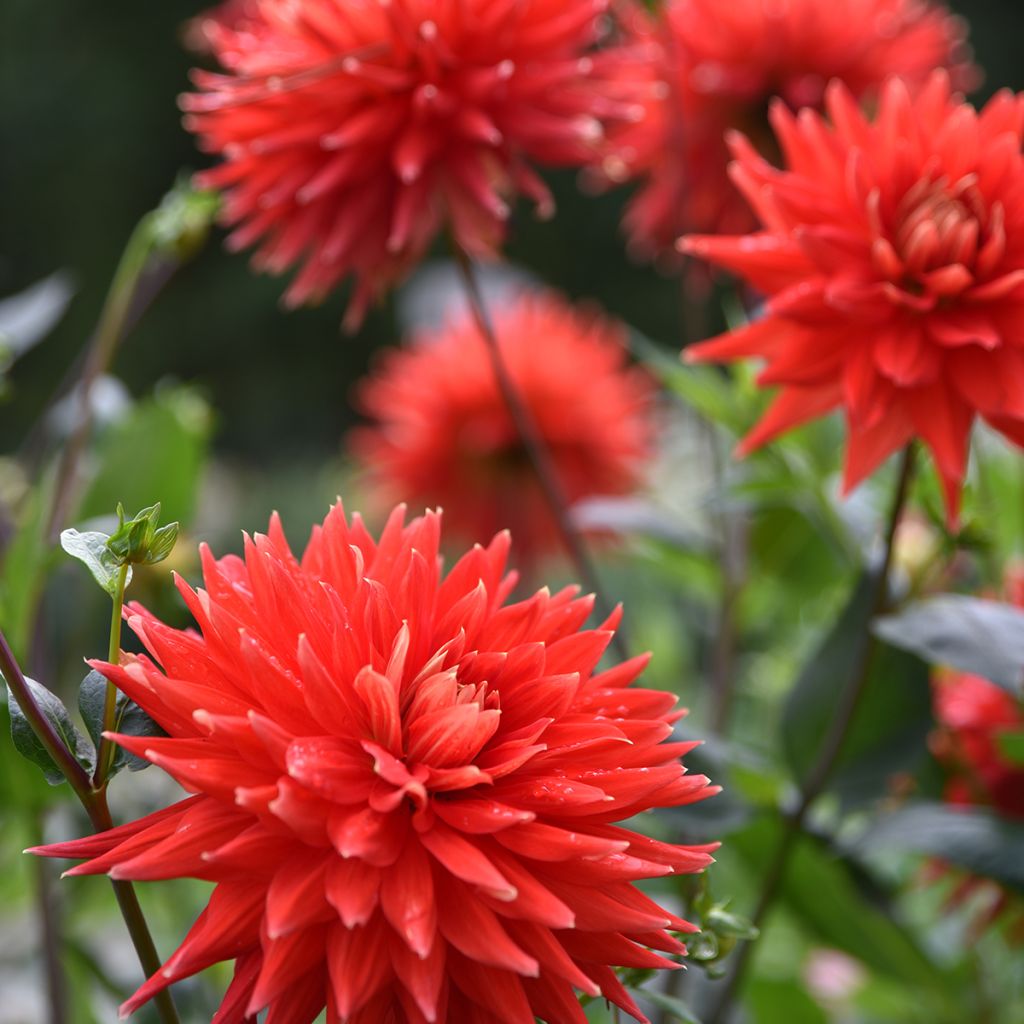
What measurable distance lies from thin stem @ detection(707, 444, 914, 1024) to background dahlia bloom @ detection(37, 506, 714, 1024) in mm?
141

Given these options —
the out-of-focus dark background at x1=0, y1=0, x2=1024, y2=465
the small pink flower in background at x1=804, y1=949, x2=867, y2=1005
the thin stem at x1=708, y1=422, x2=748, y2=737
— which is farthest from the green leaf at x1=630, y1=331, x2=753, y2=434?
the out-of-focus dark background at x1=0, y1=0, x2=1024, y2=465

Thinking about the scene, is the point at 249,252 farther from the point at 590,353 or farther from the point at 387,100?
the point at 387,100

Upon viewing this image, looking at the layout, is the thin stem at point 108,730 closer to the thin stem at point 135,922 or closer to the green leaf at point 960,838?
the thin stem at point 135,922

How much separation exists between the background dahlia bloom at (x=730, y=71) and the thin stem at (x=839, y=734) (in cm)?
21

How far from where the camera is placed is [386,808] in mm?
238

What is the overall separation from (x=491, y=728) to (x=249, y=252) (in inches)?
152

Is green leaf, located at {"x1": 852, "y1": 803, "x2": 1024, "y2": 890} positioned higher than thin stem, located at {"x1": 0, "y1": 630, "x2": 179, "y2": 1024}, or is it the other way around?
thin stem, located at {"x1": 0, "y1": 630, "x2": 179, "y2": 1024}

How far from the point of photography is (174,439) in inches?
20.6

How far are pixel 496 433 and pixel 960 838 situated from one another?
1.39 ft

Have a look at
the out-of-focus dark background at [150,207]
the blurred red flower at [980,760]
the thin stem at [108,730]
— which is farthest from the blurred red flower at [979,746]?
the out-of-focus dark background at [150,207]

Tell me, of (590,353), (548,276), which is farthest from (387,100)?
(548,276)

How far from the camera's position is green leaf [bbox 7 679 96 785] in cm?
25

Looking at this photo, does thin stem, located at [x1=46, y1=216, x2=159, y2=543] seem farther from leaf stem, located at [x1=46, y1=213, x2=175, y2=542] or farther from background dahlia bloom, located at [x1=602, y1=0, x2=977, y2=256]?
background dahlia bloom, located at [x1=602, y1=0, x2=977, y2=256]

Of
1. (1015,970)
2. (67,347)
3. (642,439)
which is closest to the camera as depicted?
(1015,970)
